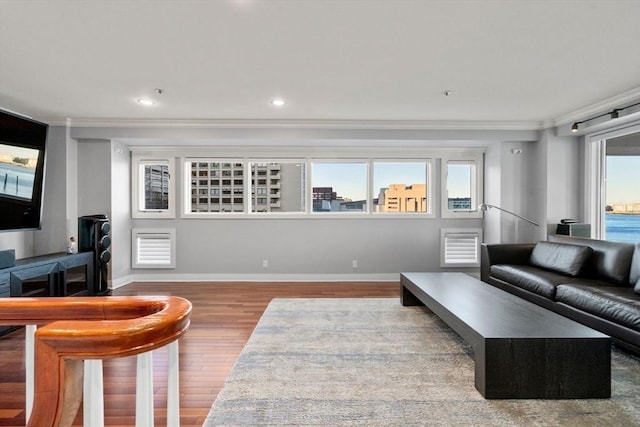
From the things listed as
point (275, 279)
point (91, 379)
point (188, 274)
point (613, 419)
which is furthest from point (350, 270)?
point (91, 379)

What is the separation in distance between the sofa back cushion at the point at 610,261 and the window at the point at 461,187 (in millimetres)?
1834

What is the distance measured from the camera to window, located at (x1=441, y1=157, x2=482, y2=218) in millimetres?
5273

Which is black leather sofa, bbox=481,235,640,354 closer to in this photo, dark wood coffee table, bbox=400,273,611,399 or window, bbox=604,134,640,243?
dark wood coffee table, bbox=400,273,611,399

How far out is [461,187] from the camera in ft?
17.6

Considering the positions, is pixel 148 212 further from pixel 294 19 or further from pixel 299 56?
pixel 294 19

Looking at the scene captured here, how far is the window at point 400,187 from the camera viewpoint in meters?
5.36

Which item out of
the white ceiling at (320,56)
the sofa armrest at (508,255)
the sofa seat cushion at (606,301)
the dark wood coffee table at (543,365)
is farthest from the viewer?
the sofa armrest at (508,255)

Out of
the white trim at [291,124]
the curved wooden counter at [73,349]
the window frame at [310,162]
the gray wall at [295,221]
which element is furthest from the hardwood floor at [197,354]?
the white trim at [291,124]

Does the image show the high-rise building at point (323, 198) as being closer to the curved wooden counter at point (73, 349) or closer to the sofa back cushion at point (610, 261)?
the sofa back cushion at point (610, 261)

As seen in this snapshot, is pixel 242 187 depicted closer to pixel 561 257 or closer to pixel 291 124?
pixel 291 124

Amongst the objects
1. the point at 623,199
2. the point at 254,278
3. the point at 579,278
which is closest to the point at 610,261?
the point at 579,278

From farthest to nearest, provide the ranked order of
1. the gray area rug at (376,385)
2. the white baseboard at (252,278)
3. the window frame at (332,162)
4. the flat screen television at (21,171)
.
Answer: the window frame at (332,162) → the white baseboard at (252,278) → the flat screen television at (21,171) → the gray area rug at (376,385)

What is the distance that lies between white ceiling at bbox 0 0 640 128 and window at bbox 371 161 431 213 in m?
1.32

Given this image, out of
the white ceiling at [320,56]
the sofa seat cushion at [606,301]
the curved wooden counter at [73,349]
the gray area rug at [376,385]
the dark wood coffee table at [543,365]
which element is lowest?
the gray area rug at [376,385]
